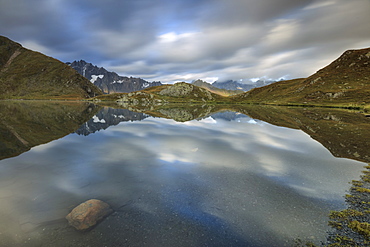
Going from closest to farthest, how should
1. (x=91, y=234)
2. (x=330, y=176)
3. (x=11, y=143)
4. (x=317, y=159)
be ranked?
1. (x=91, y=234)
2. (x=330, y=176)
3. (x=317, y=159)
4. (x=11, y=143)

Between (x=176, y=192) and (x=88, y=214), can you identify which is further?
(x=176, y=192)

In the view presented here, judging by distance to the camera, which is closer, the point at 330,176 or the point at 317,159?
the point at 330,176

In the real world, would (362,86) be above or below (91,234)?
above

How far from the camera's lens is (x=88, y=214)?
31.2 feet

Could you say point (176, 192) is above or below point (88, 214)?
below

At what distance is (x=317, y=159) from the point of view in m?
20.2

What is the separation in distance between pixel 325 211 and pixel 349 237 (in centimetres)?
226

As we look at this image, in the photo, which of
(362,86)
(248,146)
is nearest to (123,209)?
(248,146)

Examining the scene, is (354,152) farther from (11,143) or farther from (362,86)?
(362,86)

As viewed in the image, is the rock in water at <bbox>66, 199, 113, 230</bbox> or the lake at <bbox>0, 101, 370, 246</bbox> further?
the rock in water at <bbox>66, 199, 113, 230</bbox>

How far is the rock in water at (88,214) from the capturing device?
905 centimetres

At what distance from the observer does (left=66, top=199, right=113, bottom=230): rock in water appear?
29.7 feet

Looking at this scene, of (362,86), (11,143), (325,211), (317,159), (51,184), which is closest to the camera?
(325,211)

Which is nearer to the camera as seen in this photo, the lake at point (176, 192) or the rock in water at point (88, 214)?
the lake at point (176, 192)
